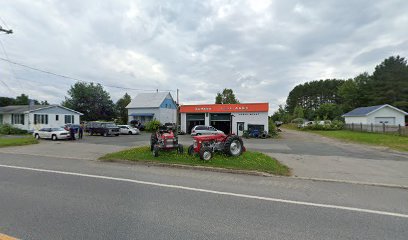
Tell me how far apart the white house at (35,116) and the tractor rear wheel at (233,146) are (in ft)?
99.8

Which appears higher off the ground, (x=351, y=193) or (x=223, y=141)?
(x=223, y=141)

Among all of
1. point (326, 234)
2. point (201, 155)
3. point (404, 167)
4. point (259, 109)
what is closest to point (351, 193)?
point (326, 234)

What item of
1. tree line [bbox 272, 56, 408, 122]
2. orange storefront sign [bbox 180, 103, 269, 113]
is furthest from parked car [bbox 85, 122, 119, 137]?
tree line [bbox 272, 56, 408, 122]

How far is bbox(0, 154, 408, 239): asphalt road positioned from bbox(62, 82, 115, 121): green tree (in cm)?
5277

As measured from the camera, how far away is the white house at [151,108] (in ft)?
136

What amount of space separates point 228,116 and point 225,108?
126 centimetres

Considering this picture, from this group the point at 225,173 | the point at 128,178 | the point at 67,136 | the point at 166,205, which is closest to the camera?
the point at 166,205

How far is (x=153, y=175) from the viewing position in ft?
24.3

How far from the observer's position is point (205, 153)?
945 cm

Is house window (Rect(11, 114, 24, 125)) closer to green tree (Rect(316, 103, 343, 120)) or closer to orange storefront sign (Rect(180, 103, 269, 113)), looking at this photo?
orange storefront sign (Rect(180, 103, 269, 113))

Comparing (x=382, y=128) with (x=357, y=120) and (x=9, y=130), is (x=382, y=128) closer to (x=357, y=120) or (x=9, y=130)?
(x=357, y=120)

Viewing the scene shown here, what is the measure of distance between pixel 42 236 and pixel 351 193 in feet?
21.8

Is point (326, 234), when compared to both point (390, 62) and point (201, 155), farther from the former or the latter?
point (390, 62)

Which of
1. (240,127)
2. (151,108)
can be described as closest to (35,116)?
(151,108)
